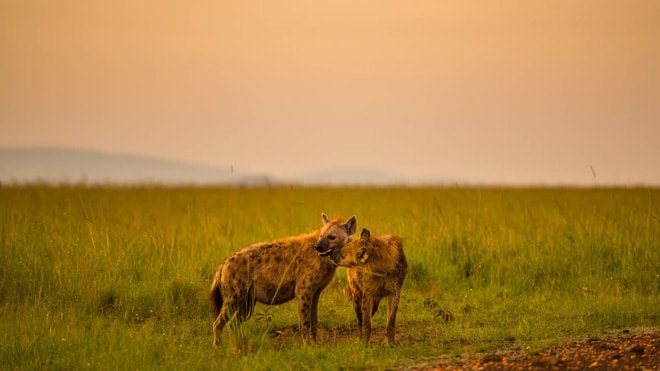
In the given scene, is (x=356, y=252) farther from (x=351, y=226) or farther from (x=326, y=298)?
(x=326, y=298)

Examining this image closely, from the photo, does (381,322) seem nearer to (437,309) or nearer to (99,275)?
(437,309)

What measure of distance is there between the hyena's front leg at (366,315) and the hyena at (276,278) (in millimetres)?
486

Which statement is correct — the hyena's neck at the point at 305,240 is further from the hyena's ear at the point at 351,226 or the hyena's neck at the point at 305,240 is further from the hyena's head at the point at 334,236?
the hyena's ear at the point at 351,226

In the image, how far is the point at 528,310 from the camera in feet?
33.4

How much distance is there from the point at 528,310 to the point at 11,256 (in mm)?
6817

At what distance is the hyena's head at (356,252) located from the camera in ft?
27.0

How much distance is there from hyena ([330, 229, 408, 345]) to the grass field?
1.07ft

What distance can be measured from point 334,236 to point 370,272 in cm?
52

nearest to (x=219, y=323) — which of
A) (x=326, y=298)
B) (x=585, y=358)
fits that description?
(x=326, y=298)

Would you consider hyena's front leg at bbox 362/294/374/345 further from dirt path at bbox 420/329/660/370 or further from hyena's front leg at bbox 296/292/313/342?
dirt path at bbox 420/329/660/370

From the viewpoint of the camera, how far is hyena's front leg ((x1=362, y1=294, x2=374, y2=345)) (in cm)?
811

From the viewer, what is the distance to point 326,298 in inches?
433

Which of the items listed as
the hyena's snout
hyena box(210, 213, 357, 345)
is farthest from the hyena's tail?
the hyena's snout

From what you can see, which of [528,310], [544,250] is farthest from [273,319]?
[544,250]
